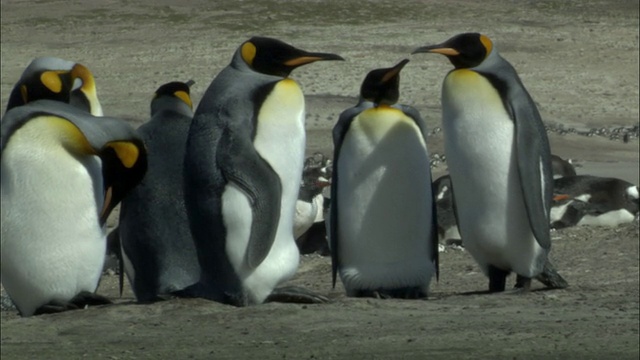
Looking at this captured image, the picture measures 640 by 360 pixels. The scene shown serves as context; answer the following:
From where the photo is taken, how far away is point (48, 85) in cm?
427

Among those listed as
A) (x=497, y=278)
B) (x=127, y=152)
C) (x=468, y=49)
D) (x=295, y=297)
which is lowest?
(x=497, y=278)

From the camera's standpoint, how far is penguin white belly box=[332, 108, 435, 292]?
15.5ft

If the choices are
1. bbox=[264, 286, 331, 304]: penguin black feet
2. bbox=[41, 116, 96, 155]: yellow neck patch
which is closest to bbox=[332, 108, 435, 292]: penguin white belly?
bbox=[264, 286, 331, 304]: penguin black feet

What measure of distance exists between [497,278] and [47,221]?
5.83 ft

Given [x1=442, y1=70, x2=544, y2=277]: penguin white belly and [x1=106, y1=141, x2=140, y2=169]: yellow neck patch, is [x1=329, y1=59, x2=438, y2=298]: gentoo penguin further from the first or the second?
[x1=106, y1=141, x2=140, y2=169]: yellow neck patch

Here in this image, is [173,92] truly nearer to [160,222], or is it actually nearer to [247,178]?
[160,222]

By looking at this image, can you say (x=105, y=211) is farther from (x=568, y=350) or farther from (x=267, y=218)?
(x=267, y=218)

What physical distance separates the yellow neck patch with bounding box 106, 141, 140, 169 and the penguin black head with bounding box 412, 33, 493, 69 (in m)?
2.51

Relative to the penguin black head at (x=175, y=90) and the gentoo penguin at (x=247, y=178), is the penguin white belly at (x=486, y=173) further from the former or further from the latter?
the penguin black head at (x=175, y=90)

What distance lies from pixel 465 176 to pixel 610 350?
141cm

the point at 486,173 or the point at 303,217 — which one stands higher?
the point at 486,173

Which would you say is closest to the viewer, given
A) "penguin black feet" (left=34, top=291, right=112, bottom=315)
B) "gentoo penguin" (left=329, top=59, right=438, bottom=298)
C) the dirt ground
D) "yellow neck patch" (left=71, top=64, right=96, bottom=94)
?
the dirt ground

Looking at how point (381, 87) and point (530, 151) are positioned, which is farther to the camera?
point (381, 87)

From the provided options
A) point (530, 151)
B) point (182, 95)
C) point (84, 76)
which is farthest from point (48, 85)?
point (530, 151)
